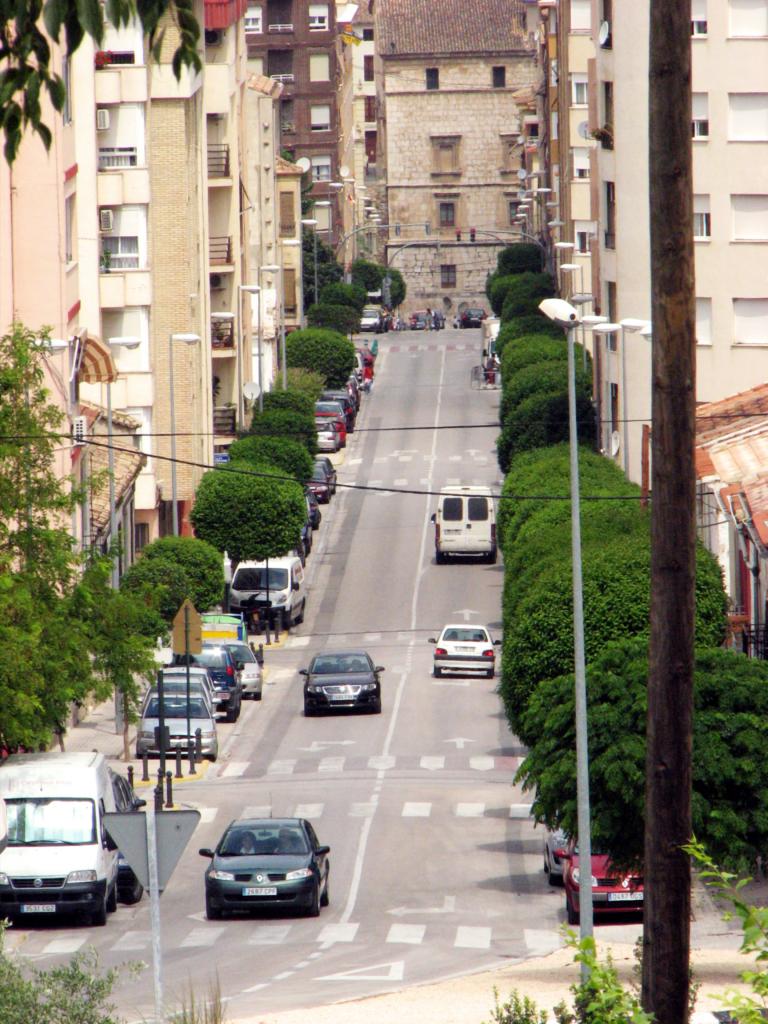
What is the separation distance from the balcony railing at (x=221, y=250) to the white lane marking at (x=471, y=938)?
52181 millimetres

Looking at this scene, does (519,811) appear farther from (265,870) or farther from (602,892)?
(265,870)

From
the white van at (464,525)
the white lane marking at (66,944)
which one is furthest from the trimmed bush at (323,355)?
the white lane marking at (66,944)

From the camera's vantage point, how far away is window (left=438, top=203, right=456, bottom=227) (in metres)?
159

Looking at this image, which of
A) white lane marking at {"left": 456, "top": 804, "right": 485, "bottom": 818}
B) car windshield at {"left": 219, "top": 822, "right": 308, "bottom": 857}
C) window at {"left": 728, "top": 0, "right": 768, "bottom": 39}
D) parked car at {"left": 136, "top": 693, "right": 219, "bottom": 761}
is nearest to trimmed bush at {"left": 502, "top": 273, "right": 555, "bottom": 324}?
window at {"left": 728, "top": 0, "right": 768, "bottom": 39}

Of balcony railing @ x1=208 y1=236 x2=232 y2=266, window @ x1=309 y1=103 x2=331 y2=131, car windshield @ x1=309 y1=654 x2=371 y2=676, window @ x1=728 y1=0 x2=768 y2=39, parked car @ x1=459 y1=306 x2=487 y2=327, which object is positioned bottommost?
car windshield @ x1=309 y1=654 x2=371 y2=676

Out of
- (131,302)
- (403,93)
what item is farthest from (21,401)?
(403,93)

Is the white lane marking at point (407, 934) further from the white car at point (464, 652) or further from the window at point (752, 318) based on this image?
the window at point (752, 318)

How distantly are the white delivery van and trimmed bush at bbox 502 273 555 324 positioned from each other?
250 feet

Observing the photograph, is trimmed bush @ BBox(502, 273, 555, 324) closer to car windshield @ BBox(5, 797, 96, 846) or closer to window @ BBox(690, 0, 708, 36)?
window @ BBox(690, 0, 708, 36)

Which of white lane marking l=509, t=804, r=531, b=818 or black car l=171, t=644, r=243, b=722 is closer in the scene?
white lane marking l=509, t=804, r=531, b=818

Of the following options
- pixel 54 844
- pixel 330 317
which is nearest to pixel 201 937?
pixel 54 844

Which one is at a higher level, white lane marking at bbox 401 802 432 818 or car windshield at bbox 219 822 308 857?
car windshield at bbox 219 822 308 857

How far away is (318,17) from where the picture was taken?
13300 cm

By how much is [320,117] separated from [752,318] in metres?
84.8
